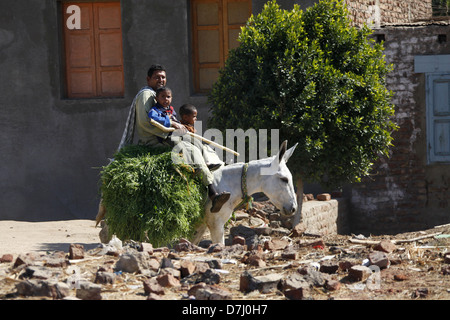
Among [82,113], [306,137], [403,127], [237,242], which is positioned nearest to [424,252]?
[237,242]

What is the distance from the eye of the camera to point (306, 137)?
349 inches

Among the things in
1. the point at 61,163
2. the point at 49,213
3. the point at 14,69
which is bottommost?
the point at 49,213

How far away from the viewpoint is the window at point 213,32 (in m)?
12.3

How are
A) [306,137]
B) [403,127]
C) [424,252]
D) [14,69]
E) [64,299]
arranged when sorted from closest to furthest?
[64,299]
[424,252]
[306,137]
[403,127]
[14,69]

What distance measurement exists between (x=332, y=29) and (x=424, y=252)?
3784 millimetres

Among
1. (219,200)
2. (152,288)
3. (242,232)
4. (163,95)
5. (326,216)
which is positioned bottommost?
(326,216)

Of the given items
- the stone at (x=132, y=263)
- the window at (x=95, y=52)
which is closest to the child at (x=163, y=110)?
the stone at (x=132, y=263)

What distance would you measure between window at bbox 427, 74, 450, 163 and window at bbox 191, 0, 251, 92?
139 inches

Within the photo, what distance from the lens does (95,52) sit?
41.9 feet

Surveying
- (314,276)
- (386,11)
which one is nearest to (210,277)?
(314,276)

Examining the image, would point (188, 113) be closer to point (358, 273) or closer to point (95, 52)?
point (358, 273)

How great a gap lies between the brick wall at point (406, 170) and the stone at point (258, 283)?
7.16 metres

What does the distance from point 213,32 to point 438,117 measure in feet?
14.1

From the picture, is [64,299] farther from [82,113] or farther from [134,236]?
[82,113]
